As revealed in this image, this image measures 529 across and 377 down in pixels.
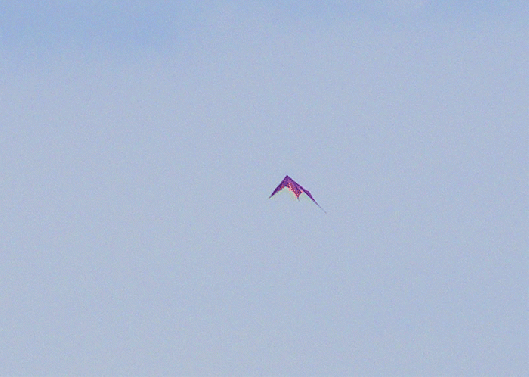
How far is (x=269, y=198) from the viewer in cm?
3966

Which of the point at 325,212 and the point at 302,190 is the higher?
the point at 302,190

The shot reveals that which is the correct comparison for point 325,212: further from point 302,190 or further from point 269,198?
point 302,190

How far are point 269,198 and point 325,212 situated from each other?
5470 mm

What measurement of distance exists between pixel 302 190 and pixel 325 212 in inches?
420

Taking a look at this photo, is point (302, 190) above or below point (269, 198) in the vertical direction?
above

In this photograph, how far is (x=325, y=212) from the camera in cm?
3584

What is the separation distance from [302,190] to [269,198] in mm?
7383

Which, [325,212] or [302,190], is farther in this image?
[302,190]

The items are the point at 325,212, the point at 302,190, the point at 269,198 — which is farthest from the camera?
the point at 302,190

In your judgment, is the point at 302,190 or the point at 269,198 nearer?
the point at 269,198

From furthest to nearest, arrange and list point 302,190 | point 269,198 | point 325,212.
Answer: point 302,190 → point 269,198 → point 325,212

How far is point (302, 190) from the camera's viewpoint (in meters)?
46.4

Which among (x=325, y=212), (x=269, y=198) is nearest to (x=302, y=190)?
(x=269, y=198)

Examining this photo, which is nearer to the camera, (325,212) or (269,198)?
(325,212)
